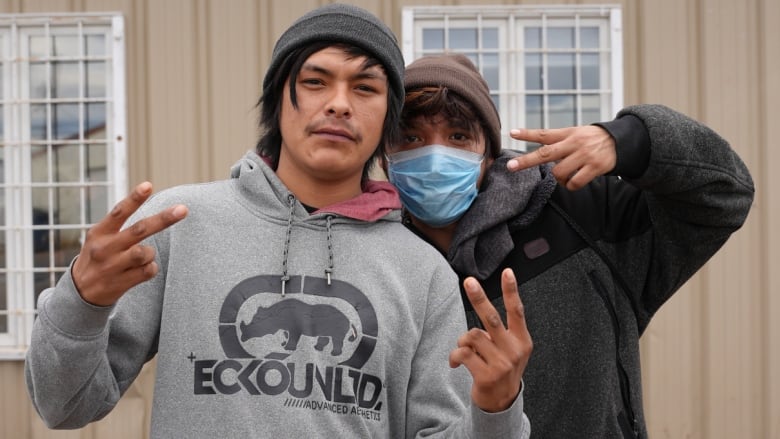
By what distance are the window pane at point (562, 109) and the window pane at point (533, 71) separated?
112 millimetres

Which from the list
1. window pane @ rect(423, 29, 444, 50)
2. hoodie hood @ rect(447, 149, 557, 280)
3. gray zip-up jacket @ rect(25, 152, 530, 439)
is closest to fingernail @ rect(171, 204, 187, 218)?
gray zip-up jacket @ rect(25, 152, 530, 439)

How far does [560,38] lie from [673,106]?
0.69 m

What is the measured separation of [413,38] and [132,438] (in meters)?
2.57

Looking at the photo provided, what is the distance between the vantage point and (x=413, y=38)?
166 inches

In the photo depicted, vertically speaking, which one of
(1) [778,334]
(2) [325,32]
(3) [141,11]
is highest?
(3) [141,11]

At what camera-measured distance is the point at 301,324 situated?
1579 mm

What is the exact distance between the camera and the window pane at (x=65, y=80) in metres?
4.39

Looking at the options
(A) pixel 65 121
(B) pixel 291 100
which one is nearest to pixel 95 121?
(A) pixel 65 121

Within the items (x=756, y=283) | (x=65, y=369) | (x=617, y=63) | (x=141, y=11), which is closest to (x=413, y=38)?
(x=617, y=63)

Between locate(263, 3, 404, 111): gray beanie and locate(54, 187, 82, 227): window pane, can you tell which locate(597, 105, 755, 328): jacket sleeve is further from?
locate(54, 187, 82, 227): window pane

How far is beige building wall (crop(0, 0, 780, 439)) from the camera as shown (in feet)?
13.7

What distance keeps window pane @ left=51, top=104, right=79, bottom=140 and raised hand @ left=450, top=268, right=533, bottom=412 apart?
11.6 ft

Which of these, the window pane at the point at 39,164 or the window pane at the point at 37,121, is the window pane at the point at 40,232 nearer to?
the window pane at the point at 39,164

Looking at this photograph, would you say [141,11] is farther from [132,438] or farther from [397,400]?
[397,400]
